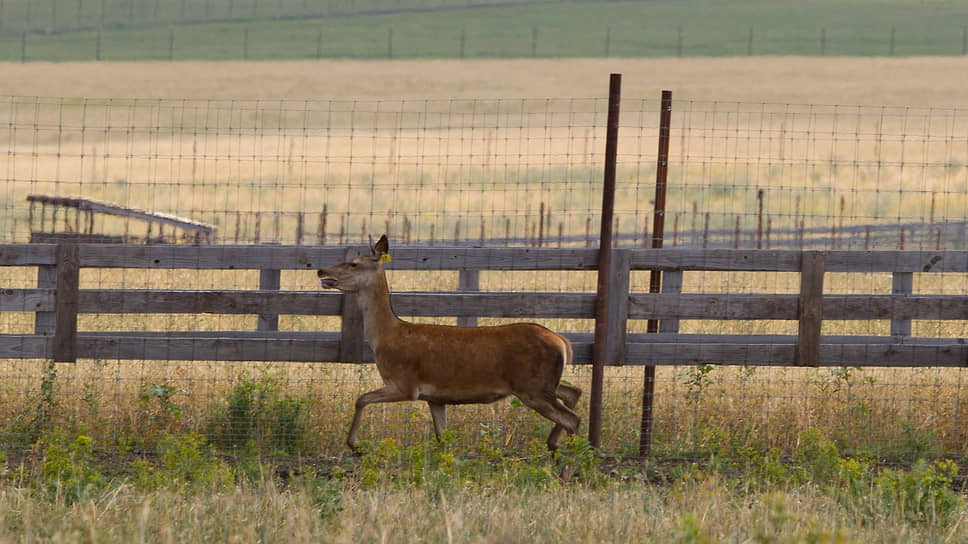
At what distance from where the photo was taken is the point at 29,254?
9008mm

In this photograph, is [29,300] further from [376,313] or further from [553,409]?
[553,409]

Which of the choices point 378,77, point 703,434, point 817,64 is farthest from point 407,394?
point 817,64

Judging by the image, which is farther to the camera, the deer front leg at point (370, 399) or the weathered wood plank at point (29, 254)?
the deer front leg at point (370, 399)

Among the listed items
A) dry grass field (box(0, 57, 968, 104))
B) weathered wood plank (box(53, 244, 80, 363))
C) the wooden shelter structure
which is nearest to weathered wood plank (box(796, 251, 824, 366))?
the wooden shelter structure

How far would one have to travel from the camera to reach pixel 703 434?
31.8 feet

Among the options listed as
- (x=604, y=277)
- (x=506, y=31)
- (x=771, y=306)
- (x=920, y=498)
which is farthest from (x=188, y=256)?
(x=506, y=31)

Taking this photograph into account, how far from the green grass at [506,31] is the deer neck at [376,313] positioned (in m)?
83.2

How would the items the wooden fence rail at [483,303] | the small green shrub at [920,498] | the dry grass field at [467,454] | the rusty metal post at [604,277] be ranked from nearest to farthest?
the dry grass field at [467,454]
the small green shrub at [920,498]
the wooden fence rail at [483,303]
the rusty metal post at [604,277]

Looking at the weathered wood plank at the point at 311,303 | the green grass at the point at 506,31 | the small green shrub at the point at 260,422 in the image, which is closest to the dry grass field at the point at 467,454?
the small green shrub at the point at 260,422

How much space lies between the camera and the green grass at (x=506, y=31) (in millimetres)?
94188

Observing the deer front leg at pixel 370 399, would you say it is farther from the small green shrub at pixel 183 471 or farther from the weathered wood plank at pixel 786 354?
the weathered wood plank at pixel 786 354

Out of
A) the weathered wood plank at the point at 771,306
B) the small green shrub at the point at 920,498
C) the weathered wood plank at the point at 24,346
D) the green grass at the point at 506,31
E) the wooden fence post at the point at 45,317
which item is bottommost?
the small green shrub at the point at 920,498

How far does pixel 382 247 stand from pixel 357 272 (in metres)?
0.29

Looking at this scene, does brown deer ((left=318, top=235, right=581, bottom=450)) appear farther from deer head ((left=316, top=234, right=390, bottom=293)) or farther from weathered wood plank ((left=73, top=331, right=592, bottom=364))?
weathered wood plank ((left=73, top=331, right=592, bottom=364))
